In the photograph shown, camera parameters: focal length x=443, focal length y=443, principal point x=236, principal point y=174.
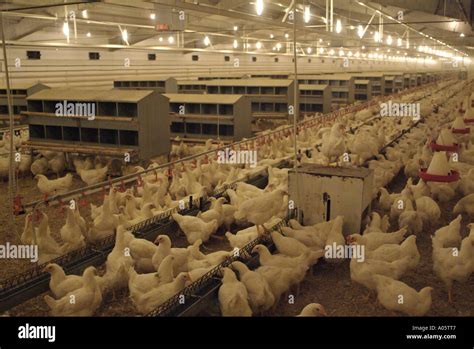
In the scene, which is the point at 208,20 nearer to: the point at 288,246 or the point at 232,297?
the point at 288,246

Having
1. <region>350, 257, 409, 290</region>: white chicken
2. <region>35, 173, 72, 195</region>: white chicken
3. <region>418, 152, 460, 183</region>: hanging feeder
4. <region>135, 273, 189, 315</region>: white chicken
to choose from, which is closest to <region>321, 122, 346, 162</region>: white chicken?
<region>418, 152, 460, 183</region>: hanging feeder

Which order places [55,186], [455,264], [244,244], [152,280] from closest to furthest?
[152,280]
[455,264]
[244,244]
[55,186]

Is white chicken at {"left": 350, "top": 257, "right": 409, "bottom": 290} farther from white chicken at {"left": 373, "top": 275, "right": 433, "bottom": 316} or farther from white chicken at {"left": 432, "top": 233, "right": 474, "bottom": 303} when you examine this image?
white chicken at {"left": 432, "top": 233, "right": 474, "bottom": 303}

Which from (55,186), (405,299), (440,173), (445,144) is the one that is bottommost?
(405,299)

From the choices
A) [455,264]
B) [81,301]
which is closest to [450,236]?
[455,264]

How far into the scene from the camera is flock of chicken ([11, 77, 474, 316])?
369cm

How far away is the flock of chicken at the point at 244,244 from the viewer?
3.69m

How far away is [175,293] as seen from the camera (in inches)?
143

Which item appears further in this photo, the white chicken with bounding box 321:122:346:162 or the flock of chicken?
the white chicken with bounding box 321:122:346:162

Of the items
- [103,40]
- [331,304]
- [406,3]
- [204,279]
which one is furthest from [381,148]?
[103,40]

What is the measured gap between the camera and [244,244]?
479 cm

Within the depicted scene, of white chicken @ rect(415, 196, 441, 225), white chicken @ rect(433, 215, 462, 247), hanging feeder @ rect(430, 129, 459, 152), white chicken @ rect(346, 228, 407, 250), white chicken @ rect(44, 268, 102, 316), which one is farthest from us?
hanging feeder @ rect(430, 129, 459, 152)

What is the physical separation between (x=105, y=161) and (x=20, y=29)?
8658 mm

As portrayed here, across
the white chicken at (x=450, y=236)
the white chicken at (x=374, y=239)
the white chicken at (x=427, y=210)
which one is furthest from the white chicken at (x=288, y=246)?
the white chicken at (x=427, y=210)
